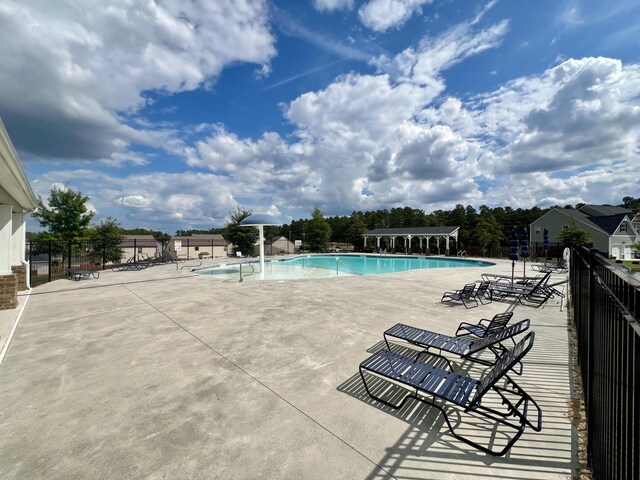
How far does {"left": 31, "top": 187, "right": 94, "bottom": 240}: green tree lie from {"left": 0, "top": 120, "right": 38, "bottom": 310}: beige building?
16122 millimetres

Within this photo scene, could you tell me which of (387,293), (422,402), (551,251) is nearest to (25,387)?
(422,402)

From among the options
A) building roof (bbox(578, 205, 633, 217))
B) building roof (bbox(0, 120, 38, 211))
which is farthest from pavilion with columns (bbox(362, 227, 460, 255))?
building roof (bbox(0, 120, 38, 211))

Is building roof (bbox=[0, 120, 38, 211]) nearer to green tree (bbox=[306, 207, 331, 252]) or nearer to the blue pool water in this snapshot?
the blue pool water

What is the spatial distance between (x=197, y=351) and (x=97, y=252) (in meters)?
28.7

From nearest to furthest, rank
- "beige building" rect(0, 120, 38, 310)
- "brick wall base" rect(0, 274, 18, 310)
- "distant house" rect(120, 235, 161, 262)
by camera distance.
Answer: "beige building" rect(0, 120, 38, 310), "brick wall base" rect(0, 274, 18, 310), "distant house" rect(120, 235, 161, 262)

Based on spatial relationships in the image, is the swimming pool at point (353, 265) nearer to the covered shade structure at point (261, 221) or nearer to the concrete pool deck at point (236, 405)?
the covered shade structure at point (261, 221)

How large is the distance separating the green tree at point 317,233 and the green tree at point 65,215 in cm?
2292

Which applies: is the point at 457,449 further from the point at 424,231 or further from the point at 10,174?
the point at 424,231

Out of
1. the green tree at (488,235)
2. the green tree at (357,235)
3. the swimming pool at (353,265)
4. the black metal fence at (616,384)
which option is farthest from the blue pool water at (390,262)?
the black metal fence at (616,384)

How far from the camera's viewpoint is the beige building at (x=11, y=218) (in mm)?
5120

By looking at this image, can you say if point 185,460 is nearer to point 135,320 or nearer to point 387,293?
point 135,320

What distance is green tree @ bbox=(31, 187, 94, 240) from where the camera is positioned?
24938 mm

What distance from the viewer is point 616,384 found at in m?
1.78

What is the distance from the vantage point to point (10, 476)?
7.88 feet
